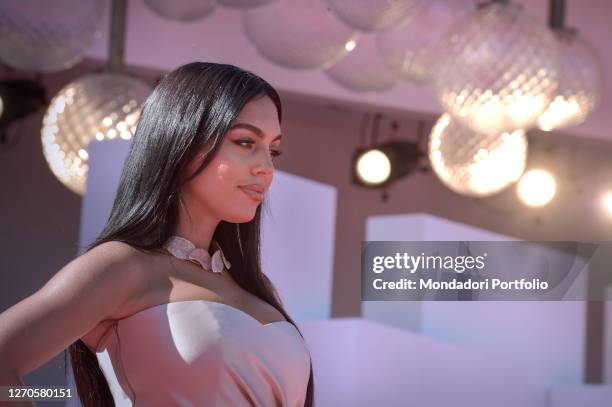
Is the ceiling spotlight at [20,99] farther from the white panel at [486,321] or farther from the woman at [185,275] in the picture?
the woman at [185,275]

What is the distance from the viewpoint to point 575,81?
3.03 metres

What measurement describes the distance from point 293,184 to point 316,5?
47 cm

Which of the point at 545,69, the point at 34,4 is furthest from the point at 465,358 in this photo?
the point at 34,4

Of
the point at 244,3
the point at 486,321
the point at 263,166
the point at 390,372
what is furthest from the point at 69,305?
the point at 486,321

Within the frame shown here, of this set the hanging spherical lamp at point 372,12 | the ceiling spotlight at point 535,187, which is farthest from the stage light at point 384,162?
the hanging spherical lamp at point 372,12

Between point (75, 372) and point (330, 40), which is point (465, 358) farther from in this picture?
point (75, 372)

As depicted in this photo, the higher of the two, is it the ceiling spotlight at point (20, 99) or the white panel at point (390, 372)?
the ceiling spotlight at point (20, 99)

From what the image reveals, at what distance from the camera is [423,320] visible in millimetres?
3045

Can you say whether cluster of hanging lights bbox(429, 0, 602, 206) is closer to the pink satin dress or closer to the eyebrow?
the eyebrow

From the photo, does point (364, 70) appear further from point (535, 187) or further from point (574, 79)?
point (535, 187)

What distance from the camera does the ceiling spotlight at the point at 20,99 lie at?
4738 millimetres

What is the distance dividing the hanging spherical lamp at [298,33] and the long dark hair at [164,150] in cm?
102

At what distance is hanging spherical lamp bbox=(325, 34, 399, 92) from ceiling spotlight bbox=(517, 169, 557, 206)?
2481 mm

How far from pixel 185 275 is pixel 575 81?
1854 millimetres
